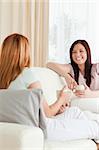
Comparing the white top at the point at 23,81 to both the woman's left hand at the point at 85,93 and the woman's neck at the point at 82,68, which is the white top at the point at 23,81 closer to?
the woman's left hand at the point at 85,93

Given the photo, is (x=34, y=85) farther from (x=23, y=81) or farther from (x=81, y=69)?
(x=81, y=69)

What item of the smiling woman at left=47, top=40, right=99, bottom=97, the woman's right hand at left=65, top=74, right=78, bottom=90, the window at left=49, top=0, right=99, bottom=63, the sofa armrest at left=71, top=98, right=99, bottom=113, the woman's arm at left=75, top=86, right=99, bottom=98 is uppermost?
the window at left=49, top=0, right=99, bottom=63

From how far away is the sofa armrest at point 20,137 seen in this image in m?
1.83

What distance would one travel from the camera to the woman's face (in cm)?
356

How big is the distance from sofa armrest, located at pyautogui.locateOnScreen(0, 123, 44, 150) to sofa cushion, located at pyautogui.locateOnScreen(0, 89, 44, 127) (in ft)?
0.22

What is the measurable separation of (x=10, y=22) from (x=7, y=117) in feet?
8.78

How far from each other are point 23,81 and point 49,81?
1264mm

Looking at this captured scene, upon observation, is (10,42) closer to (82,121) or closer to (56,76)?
(82,121)

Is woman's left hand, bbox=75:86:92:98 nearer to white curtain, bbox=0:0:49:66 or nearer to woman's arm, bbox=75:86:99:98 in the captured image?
woman's arm, bbox=75:86:99:98

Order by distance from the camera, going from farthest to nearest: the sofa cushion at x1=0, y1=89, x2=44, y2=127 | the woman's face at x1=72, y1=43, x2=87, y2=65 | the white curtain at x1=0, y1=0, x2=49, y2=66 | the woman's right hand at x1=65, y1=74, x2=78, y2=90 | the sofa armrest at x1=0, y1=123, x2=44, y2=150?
the white curtain at x1=0, y1=0, x2=49, y2=66, the woman's face at x1=72, y1=43, x2=87, y2=65, the woman's right hand at x1=65, y1=74, x2=78, y2=90, the sofa cushion at x1=0, y1=89, x2=44, y2=127, the sofa armrest at x1=0, y1=123, x2=44, y2=150

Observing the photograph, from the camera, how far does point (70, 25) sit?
15.0 ft

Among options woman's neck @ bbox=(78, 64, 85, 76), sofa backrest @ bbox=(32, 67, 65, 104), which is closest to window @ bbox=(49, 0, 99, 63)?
woman's neck @ bbox=(78, 64, 85, 76)

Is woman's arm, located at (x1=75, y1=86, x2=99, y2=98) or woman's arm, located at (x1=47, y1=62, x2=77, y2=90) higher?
woman's arm, located at (x1=47, y1=62, x2=77, y2=90)

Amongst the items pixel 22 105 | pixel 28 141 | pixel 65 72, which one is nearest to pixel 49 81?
pixel 65 72
